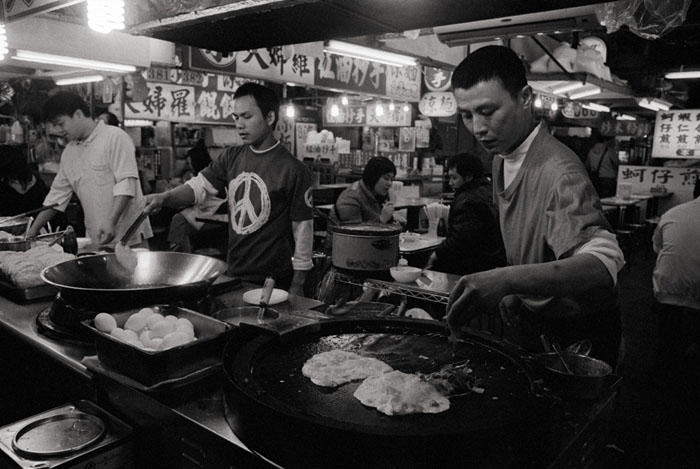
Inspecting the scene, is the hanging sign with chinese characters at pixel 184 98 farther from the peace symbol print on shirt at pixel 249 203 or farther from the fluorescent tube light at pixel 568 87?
the peace symbol print on shirt at pixel 249 203

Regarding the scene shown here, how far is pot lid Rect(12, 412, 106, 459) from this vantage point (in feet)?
6.31

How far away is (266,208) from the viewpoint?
3844 mm

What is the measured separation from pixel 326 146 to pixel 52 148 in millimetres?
7794

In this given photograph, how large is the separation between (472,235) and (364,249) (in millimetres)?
2463

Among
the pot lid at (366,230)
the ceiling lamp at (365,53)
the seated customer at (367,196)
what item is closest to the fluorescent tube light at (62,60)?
the ceiling lamp at (365,53)

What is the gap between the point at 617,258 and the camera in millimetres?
1896

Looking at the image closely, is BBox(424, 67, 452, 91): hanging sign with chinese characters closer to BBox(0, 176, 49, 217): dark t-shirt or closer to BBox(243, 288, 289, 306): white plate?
BBox(0, 176, 49, 217): dark t-shirt

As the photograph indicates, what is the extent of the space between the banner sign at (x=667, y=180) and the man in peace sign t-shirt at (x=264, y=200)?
13.6m

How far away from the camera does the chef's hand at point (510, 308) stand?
2227 mm

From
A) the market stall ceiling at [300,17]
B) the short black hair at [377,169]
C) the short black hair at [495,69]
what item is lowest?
the short black hair at [377,169]

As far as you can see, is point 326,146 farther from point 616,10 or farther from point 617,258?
point 617,258

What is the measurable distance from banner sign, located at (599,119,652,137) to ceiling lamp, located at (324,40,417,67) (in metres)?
14.6

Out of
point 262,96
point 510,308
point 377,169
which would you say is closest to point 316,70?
point 377,169

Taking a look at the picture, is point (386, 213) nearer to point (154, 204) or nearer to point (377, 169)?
point (377, 169)
